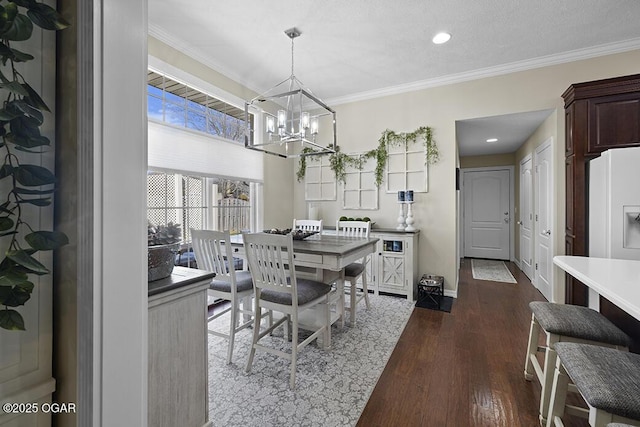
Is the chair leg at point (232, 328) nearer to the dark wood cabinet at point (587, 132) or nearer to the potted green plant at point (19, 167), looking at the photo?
the potted green plant at point (19, 167)

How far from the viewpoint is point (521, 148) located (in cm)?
555

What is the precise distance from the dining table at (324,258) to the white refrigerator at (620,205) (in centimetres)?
171

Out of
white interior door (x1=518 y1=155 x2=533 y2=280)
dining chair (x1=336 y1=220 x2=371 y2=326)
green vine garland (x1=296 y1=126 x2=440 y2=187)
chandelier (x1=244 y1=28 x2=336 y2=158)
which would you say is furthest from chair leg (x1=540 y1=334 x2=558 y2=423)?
white interior door (x1=518 y1=155 x2=533 y2=280)

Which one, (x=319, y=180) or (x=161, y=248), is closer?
(x=161, y=248)

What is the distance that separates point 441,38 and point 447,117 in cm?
114

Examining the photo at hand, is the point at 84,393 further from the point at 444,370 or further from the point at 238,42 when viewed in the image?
the point at 238,42

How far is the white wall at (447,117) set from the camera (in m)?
3.30

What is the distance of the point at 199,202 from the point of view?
334 centimetres

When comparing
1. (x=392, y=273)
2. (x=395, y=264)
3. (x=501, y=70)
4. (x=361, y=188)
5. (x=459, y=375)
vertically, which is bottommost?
(x=459, y=375)

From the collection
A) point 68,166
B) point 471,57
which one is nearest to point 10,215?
point 68,166

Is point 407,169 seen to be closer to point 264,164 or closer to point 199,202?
point 264,164

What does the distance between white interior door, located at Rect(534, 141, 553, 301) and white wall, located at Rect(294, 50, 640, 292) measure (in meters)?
0.28

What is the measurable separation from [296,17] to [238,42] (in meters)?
0.77

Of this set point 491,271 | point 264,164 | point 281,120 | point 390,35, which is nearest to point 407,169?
point 390,35
